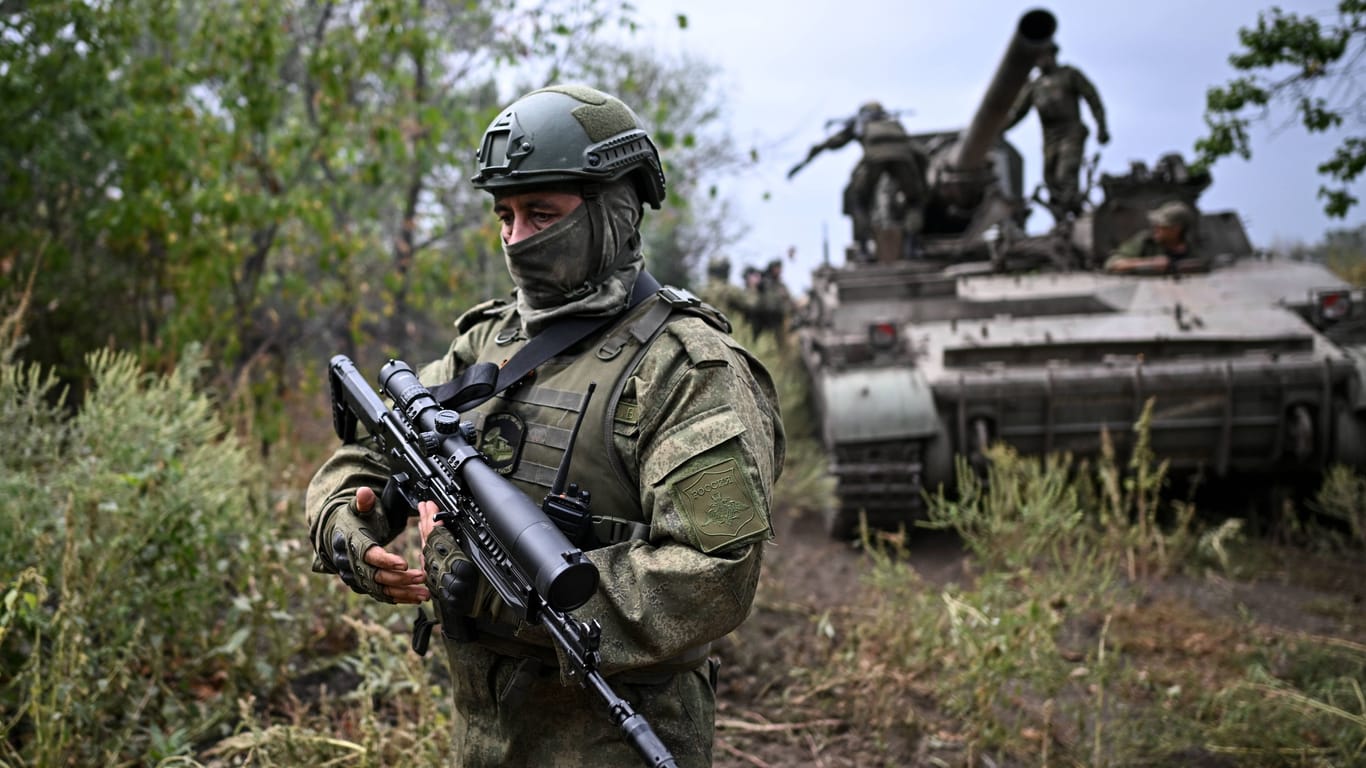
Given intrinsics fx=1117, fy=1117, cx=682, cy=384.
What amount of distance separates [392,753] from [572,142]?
216 centimetres

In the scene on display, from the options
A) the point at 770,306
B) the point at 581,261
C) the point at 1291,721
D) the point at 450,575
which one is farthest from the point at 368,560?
the point at 770,306

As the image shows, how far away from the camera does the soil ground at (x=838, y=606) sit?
412cm

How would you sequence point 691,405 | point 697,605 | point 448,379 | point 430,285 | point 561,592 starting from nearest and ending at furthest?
point 561,592 → point 697,605 → point 691,405 → point 448,379 → point 430,285

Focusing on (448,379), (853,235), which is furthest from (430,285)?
(448,379)

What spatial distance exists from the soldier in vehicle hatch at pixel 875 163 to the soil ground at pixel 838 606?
10.7 feet

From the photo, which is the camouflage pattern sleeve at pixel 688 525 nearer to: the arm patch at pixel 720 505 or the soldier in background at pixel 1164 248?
the arm patch at pixel 720 505

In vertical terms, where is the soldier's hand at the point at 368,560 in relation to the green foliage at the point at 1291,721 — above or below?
above

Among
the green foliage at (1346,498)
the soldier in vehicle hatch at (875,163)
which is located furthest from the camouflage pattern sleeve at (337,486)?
the soldier in vehicle hatch at (875,163)

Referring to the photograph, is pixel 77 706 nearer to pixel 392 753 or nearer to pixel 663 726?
pixel 392 753

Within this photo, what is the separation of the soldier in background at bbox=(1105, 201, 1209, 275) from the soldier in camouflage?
6.22 meters

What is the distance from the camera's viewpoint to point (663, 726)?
2.08m

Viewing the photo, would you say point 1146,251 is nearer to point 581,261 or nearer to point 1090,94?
point 1090,94

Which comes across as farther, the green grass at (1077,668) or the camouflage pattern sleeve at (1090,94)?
the camouflage pattern sleeve at (1090,94)

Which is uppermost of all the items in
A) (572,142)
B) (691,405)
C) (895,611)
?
(572,142)
